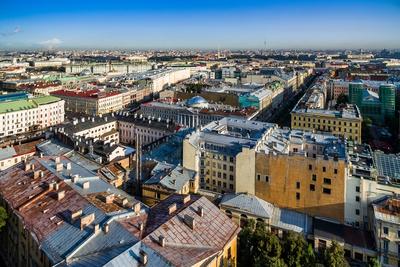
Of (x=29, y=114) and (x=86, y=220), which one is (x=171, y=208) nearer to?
(x=86, y=220)

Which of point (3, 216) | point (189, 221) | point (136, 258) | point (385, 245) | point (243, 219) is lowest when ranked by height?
point (385, 245)

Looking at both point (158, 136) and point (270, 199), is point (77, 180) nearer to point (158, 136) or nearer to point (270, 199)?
point (270, 199)

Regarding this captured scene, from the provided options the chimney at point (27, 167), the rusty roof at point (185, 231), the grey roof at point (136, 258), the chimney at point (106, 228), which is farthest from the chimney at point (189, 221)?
the chimney at point (27, 167)

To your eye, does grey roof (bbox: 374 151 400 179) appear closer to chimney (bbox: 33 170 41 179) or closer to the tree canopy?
the tree canopy

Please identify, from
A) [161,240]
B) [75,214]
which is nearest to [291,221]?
[161,240]

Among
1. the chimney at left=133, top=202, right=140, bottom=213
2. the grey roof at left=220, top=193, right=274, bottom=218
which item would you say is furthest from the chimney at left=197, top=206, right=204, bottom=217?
the grey roof at left=220, top=193, right=274, bottom=218

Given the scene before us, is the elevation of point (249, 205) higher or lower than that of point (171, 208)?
lower
